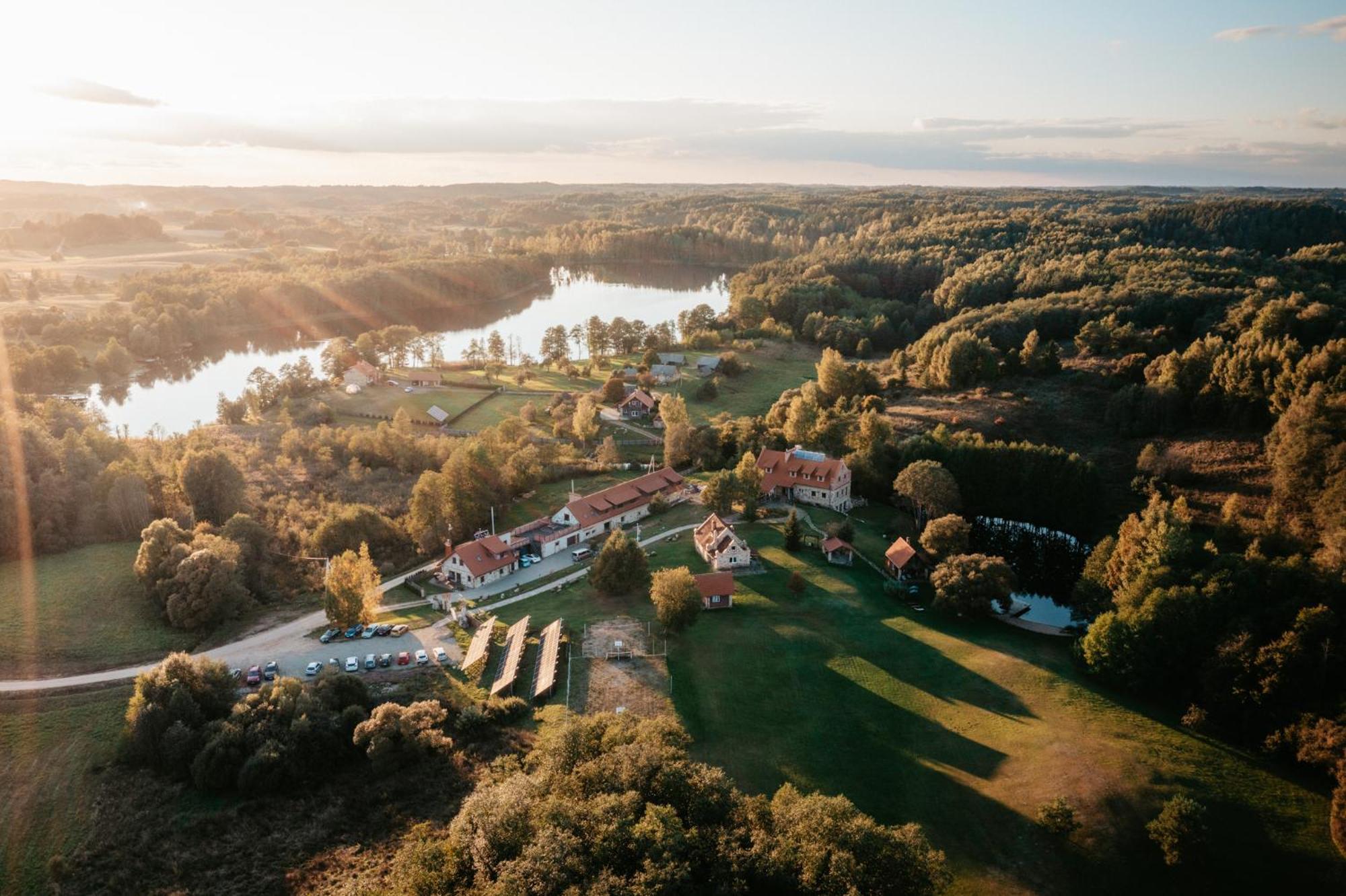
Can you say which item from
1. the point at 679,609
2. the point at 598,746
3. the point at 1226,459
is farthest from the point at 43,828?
the point at 1226,459

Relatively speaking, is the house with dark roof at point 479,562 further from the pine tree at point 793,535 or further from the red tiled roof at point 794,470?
the red tiled roof at point 794,470

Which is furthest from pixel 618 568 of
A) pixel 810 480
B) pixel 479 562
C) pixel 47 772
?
pixel 47 772

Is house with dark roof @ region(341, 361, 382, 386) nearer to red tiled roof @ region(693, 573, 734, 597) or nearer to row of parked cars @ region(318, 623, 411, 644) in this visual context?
row of parked cars @ region(318, 623, 411, 644)

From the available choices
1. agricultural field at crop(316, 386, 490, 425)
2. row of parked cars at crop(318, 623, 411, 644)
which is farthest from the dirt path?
agricultural field at crop(316, 386, 490, 425)

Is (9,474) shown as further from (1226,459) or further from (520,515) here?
(1226,459)

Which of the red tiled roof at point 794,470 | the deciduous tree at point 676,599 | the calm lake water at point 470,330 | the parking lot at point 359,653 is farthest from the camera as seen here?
Answer: the calm lake water at point 470,330

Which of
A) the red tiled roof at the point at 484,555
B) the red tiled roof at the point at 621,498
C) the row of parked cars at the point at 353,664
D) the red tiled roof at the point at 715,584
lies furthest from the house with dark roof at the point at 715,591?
the row of parked cars at the point at 353,664

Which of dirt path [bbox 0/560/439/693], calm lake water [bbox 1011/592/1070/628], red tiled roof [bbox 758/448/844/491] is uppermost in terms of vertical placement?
red tiled roof [bbox 758/448/844/491]
